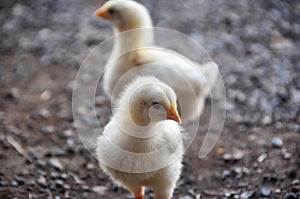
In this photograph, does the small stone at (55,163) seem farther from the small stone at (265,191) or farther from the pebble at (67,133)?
the small stone at (265,191)

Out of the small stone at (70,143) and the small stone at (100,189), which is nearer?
the small stone at (100,189)

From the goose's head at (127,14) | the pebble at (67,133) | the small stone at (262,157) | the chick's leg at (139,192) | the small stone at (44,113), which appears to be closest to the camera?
the chick's leg at (139,192)

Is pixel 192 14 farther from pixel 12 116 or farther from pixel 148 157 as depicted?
pixel 148 157

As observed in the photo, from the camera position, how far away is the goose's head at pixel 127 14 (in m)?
2.43

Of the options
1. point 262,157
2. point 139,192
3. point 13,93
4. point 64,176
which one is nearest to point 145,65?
point 139,192

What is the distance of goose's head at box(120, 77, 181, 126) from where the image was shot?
1800 millimetres

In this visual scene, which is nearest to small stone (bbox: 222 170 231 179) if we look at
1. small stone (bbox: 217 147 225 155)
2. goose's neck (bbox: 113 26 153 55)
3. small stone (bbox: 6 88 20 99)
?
small stone (bbox: 217 147 225 155)

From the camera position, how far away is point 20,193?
2.39 meters

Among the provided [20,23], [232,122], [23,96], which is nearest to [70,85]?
[23,96]

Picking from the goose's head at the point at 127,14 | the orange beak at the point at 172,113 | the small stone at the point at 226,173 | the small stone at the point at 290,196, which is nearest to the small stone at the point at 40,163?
the goose's head at the point at 127,14

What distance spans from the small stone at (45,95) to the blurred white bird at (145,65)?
22.1 inches

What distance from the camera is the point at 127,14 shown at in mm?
2439

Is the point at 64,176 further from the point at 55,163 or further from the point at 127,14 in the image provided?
the point at 127,14

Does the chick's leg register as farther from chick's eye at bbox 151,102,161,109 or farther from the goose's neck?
the goose's neck
